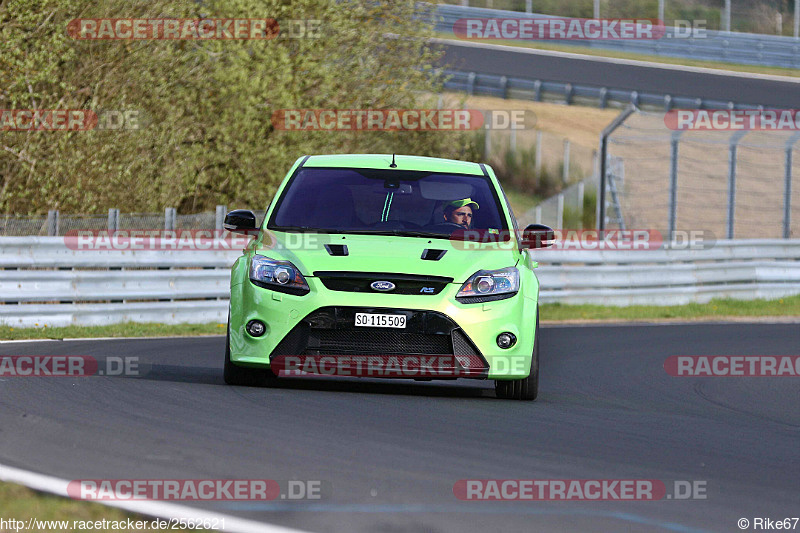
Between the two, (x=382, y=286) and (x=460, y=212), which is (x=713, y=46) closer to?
(x=460, y=212)

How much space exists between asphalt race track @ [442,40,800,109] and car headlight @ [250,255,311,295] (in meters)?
32.4

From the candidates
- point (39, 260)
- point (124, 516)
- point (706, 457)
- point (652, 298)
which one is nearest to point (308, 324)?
point (706, 457)

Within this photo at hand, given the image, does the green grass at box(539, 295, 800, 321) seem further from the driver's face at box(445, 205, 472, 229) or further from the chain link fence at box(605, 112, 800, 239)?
the driver's face at box(445, 205, 472, 229)

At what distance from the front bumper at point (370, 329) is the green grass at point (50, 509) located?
3403mm

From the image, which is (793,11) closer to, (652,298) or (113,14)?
(652,298)

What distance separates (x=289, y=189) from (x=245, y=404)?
2206mm

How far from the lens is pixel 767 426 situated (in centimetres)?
851

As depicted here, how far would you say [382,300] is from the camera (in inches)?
333

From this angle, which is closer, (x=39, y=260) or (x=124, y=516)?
(x=124, y=516)

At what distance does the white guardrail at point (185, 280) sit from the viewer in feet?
48.3

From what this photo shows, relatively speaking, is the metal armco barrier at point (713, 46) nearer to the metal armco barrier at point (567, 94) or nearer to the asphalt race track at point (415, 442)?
the metal armco barrier at point (567, 94)

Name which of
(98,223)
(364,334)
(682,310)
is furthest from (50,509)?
(682,310)

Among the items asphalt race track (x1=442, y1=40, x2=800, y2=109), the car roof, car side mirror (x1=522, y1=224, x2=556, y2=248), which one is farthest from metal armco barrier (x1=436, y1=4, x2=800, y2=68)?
car side mirror (x1=522, y1=224, x2=556, y2=248)

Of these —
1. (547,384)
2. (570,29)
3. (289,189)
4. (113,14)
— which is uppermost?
(570,29)
